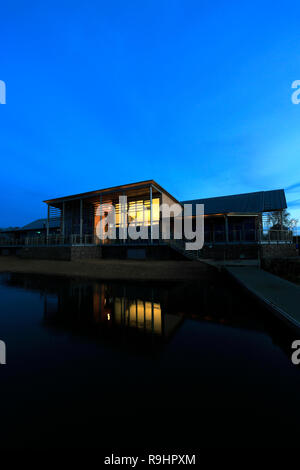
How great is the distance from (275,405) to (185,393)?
1053 mm

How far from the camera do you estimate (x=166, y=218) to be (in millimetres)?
25266

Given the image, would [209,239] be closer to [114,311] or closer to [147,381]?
[114,311]

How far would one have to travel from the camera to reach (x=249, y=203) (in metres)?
24.8

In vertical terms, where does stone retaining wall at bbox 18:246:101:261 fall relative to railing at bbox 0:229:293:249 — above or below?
below

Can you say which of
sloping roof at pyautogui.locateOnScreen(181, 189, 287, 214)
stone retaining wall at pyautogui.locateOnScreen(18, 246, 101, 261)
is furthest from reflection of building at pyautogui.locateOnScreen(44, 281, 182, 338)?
sloping roof at pyautogui.locateOnScreen(181, 189, 287, 214)

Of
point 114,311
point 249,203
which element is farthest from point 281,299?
point 249,203

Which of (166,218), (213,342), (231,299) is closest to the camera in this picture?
(213,342)

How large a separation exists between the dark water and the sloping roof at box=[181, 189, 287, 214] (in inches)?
754

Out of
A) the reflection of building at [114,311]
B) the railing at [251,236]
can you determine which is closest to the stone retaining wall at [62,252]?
the reflection of building at [114,311]

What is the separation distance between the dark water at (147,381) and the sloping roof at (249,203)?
1916 centimetres

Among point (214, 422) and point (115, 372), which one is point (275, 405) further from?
point (115, 372)

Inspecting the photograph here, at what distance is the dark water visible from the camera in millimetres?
1902

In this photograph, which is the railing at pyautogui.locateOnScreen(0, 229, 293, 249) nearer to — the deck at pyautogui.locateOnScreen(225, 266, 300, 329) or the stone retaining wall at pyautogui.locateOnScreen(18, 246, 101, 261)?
the stone retaining wall at pyautogui.locateOnScreen(18, 246, 101, 261)
